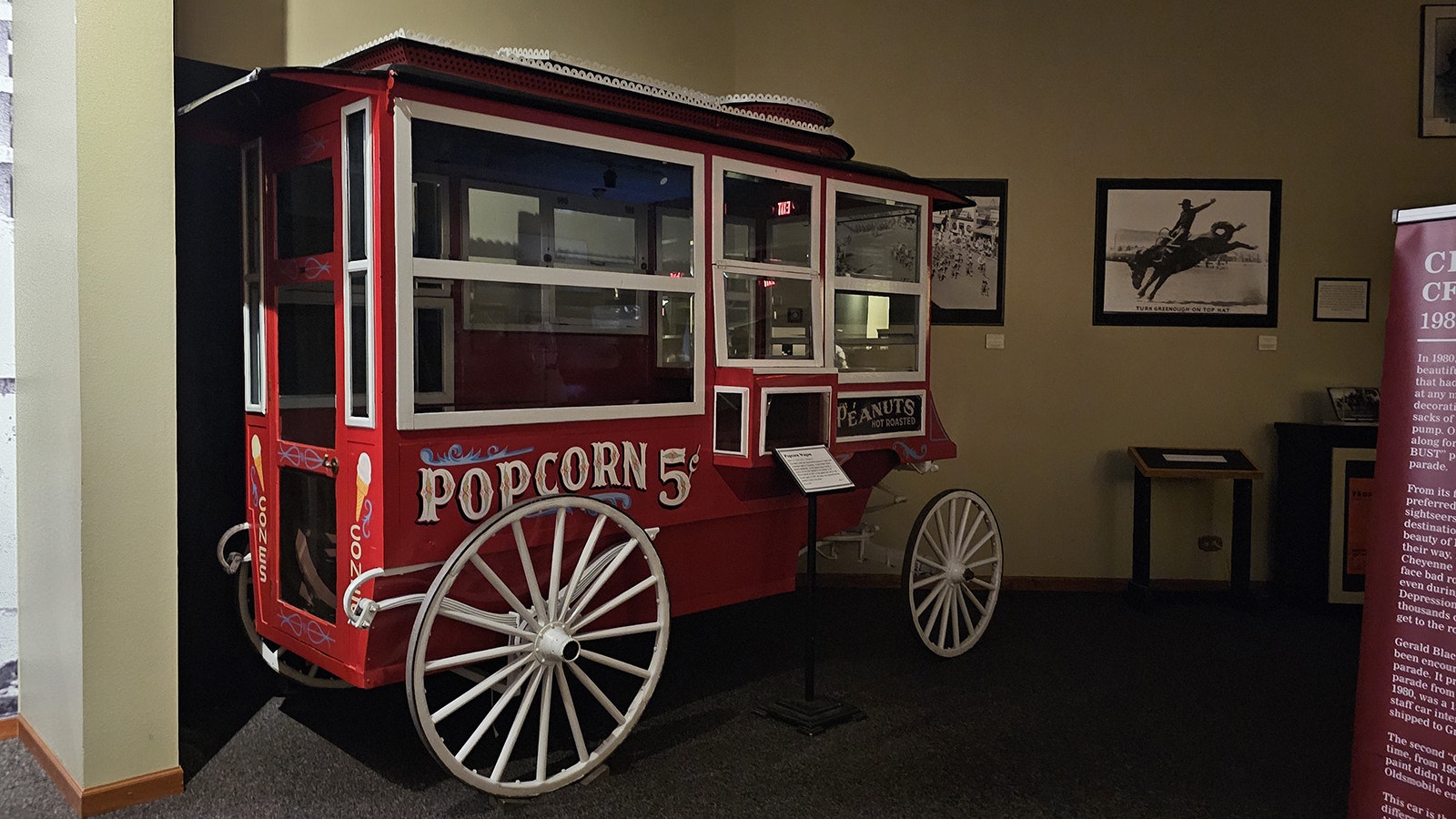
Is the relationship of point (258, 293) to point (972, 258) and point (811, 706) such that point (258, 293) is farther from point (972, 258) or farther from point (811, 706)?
point (972, 258)

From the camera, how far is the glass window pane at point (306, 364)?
310cm

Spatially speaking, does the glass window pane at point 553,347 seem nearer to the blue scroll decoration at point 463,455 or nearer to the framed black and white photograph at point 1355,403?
the blue scroll decoration at point 463,455

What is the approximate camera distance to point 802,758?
11.0 feet

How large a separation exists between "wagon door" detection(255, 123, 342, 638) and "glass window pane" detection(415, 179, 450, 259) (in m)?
0.24

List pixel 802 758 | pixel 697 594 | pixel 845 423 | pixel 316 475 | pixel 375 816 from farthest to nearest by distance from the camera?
1. pixel 845 423
2. pixel 697 594
3. pixel 802 758
4. pixel 316 475
5. pixel 375 816

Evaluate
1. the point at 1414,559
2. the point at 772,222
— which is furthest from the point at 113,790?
the point at 1414,559

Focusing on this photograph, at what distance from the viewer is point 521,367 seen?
3348 millimetres

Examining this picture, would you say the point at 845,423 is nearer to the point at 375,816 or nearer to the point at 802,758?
the point at 802,758

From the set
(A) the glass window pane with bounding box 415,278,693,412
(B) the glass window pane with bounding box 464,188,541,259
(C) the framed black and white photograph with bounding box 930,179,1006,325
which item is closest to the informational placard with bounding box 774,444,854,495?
(A) the glass window pane with bounding box 415,278,693,412

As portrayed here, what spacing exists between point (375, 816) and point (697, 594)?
1.25 meters

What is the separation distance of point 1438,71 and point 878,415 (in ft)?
12.8

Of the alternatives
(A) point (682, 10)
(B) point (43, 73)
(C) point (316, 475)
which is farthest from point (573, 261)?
(A) point (682, 10)

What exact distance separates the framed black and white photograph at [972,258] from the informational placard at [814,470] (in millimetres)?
2174

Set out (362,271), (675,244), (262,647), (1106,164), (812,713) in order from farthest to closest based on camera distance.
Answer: (1106,164)
(812,713)
(675,244)
(262,647)
(362,271)
